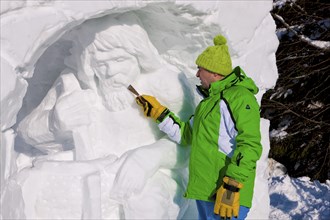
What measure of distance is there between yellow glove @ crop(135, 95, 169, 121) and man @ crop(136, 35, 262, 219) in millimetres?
42

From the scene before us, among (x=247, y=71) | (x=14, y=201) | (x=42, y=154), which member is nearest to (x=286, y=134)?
(x=247, y=71)

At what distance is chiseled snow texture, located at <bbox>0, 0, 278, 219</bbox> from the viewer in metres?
2.47

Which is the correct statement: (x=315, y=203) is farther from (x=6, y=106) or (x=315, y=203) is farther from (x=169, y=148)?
(x=6, y=106)

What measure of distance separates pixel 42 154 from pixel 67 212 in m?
0.60

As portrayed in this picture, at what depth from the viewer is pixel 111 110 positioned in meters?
2.71

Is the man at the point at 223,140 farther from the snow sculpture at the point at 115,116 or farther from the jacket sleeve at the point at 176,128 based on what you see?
the snow sculpture at the point at 115,116

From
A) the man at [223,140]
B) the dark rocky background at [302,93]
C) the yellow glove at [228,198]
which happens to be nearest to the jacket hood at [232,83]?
the man at [223,140]

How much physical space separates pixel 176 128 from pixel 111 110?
0.37 metres

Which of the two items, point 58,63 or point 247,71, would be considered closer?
point 58,63

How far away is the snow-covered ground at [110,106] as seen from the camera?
8.04 feet

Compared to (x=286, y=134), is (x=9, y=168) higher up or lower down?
higher up

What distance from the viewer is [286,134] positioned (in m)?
7.79

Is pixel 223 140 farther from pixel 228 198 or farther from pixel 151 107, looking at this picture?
pixel 151 107

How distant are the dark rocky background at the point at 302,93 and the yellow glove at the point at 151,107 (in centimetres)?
523
